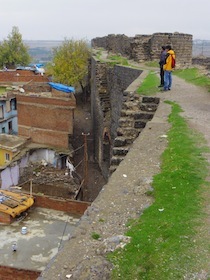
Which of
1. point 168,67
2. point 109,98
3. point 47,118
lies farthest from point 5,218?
point 47,118

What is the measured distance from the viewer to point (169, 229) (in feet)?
12.1

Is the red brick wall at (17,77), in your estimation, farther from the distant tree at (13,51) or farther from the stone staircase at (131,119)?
the stone staircase at (131,119)

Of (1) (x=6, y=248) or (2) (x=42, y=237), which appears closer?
(1) (x=6, y=248)

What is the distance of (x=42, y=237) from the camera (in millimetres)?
10695

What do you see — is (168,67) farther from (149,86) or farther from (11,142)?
Result: (11,142)

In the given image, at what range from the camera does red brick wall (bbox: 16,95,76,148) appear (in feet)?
74.1

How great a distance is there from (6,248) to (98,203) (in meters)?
6.30

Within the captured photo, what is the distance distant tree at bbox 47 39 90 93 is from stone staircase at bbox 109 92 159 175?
2289 cm

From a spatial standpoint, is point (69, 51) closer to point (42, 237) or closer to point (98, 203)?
point (42, 237)

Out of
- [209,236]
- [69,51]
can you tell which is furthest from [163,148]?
[69,51]

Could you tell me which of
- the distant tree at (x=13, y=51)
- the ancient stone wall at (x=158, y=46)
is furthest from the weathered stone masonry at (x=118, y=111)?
the distant tree at (x=13, y=51)

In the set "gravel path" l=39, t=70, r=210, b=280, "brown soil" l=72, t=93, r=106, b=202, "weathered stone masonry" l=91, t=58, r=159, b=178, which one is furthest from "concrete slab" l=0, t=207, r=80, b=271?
"brown soil" l=72, t=93, r=106, b=202

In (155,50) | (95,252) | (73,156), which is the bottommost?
(73,156)

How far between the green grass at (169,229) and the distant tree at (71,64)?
89.9 feet
